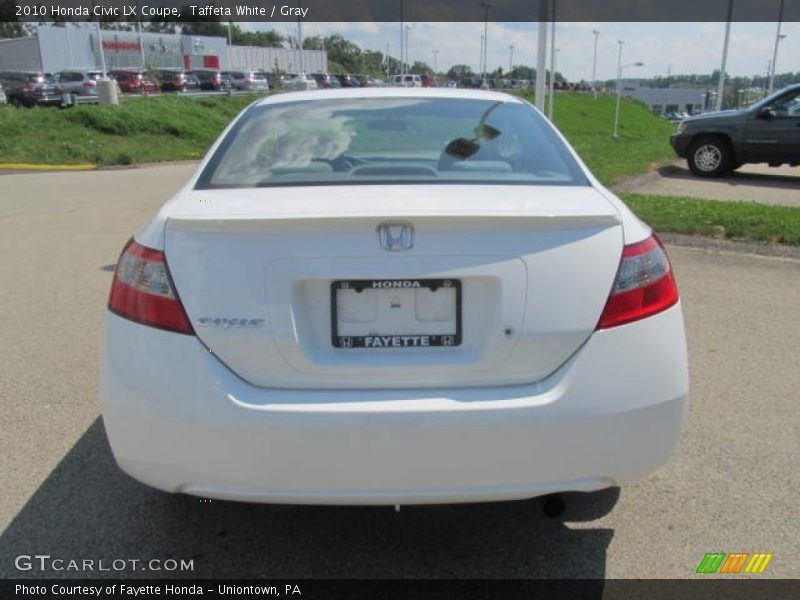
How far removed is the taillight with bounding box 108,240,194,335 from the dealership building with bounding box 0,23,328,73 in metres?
52.3

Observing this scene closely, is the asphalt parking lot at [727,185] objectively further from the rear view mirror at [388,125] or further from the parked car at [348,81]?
the parked car at [348,81]

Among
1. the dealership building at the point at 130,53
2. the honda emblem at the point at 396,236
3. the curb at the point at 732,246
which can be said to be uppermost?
the dealership building at the point at 130,53

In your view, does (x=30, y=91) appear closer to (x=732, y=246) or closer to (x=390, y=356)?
(x=732, y=246)

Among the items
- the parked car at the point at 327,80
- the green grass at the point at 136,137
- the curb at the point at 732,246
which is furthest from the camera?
the parked car at the point at 327,80

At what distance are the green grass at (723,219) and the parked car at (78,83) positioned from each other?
111 feet

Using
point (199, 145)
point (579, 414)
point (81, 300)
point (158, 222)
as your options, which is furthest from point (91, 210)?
point (199, 145)

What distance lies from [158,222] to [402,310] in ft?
2.75

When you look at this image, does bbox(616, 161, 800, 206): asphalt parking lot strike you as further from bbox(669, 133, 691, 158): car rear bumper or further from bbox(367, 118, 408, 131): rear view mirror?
bbox(367, 118, 408, 131): rear view mirror

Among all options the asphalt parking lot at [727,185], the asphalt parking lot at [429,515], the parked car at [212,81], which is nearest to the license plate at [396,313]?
the asphalt parking lot at [429,515]

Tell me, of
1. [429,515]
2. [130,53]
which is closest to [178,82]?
[130,53]

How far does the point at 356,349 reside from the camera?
2.17 m

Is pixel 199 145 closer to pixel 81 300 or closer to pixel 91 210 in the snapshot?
pixel 91 210

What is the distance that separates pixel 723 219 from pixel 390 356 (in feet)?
22.3

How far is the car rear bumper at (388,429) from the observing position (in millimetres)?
2094
